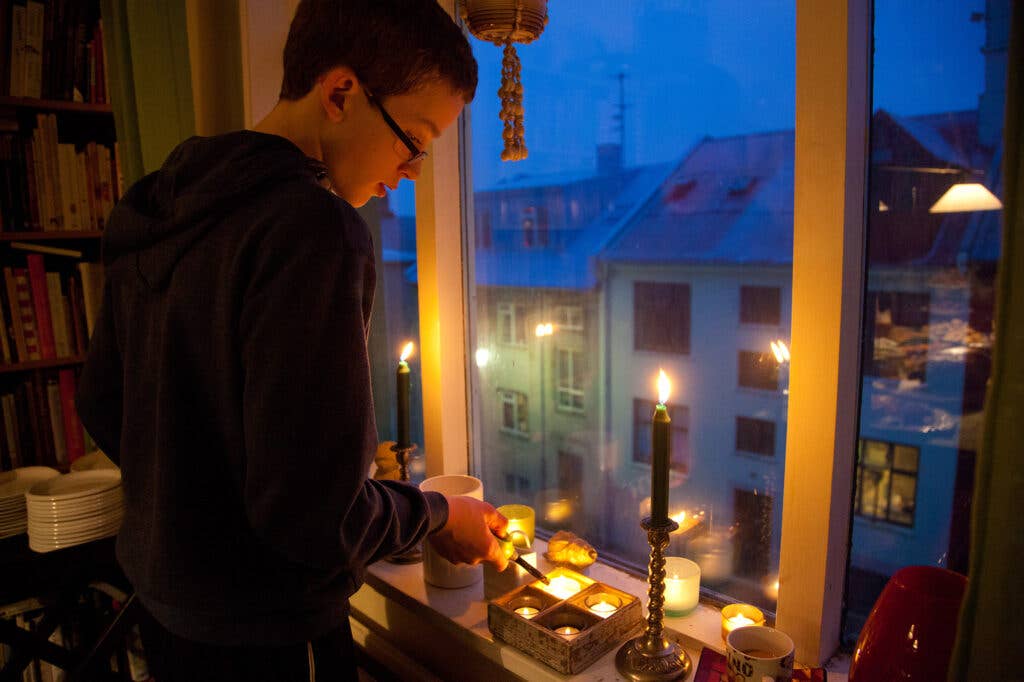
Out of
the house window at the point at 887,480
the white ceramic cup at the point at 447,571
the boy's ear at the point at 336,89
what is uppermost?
the boy's ear at the point at 336,89

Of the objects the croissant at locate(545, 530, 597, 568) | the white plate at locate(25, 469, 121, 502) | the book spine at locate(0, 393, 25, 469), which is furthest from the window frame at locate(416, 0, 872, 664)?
the book spine at locate(0, 393, 25, 469)

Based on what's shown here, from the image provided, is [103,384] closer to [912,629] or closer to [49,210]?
[912,629]

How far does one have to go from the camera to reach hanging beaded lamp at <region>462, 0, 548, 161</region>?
1076mm

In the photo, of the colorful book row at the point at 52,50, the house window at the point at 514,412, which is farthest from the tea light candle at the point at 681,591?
the colorful book row at the point at 52,50

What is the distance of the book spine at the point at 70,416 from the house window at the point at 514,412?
147 cm

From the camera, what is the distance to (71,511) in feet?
4.75

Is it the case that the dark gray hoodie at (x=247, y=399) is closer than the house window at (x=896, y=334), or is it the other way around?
the dark gray hoodie at (x=247, y=399)

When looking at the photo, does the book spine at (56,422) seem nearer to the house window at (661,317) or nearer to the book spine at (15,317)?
the book spine at (15,317)

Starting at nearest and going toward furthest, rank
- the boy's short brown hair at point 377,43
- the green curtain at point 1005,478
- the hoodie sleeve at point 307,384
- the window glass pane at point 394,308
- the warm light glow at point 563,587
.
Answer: the green curtain at point 1005,478, the hoodie sleeve at point 307,384, the boy's short brown hair at point 377,43, the warm light glow at point 563,587, the window glass pane at point 394,308

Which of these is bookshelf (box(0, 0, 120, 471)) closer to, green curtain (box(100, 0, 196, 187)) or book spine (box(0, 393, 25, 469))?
book spine (box(0, 393, 25, 469))

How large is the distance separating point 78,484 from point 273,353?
3.96ft

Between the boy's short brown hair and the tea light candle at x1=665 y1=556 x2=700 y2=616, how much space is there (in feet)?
2.82

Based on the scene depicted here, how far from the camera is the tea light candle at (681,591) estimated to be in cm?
113

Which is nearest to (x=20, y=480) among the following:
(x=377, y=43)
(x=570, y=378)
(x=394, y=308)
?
(x=394, y=308)
